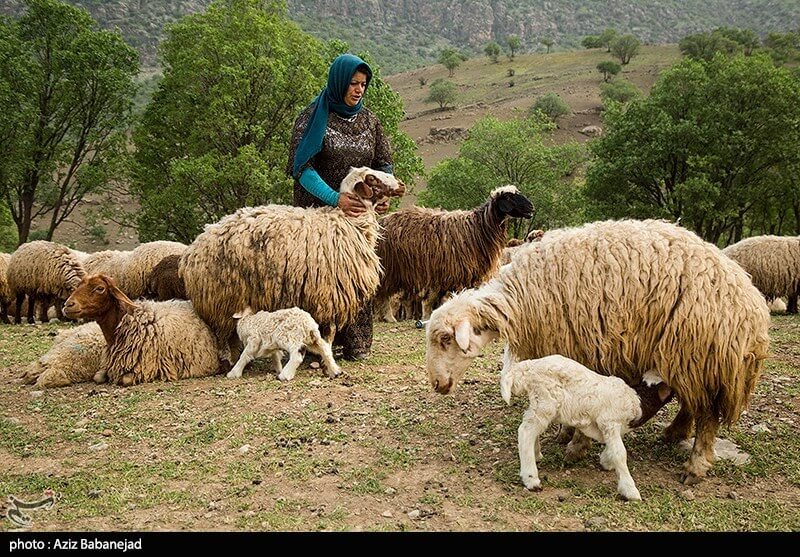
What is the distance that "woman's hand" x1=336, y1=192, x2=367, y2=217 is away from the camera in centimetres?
783

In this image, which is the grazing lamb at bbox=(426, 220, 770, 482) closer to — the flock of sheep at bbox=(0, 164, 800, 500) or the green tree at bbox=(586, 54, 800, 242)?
the flock of sheep at bbox=(0, 164, 800, 500)

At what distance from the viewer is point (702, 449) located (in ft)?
14.5

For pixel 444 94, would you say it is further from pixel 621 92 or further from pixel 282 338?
pixel 282 338

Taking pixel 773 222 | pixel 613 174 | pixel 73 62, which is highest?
pixel 73 62

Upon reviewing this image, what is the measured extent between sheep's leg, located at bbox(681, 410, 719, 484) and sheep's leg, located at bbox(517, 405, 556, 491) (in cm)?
105

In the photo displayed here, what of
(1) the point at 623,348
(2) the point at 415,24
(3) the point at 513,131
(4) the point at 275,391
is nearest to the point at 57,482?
(4) the point at 275,391

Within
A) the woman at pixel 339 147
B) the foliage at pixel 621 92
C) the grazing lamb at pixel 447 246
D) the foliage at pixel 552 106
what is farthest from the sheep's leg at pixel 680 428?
the foliage at pixel 621 92

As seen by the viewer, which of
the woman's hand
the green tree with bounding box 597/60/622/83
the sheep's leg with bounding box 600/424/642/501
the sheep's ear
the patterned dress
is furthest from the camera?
the green tree with bounding box 597/60/622/83

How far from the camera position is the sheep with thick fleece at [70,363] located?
278 inches

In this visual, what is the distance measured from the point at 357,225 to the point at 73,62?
74.2 ft

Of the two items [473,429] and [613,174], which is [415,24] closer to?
[613,174]

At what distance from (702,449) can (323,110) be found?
563 cm

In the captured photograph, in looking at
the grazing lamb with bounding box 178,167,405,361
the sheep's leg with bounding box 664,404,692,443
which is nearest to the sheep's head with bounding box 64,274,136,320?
the grazing lamb with bounding box 178,167,405,361

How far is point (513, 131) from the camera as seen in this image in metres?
33.8
